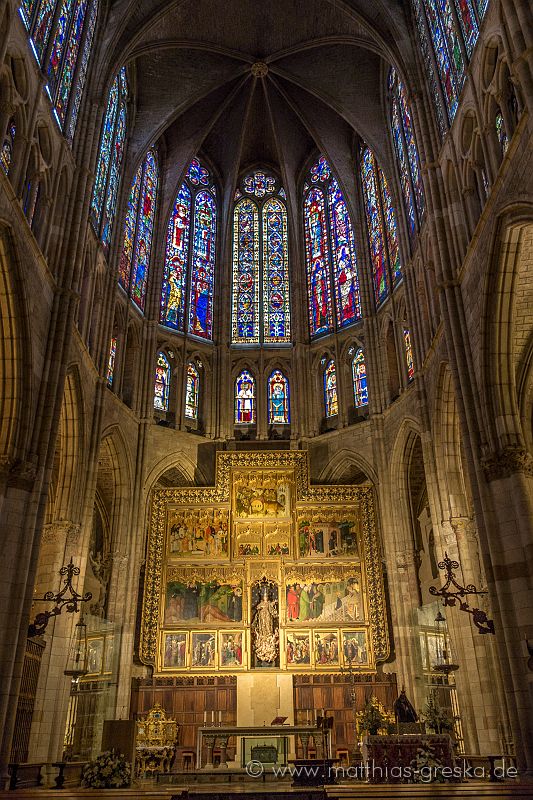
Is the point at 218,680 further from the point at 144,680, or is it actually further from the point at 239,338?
Result: the point at 239,338

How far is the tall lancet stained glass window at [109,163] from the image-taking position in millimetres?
21464

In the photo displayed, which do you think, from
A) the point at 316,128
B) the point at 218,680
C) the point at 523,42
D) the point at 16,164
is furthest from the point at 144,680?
the point at 316,128

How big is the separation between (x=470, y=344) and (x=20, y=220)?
1017 cm

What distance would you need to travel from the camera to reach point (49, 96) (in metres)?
16.5

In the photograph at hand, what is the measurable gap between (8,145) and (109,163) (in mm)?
9076

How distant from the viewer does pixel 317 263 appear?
28.4 meters

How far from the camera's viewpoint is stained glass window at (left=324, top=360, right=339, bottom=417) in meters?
25.8

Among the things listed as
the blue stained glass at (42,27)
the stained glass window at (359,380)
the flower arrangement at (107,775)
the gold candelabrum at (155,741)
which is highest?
the blue stained glass at (42,27)

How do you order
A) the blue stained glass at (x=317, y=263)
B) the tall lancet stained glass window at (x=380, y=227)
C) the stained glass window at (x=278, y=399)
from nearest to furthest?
1. the tall lancet stained glass window at (x=380, y=227)
2. the stained glass window at (x=278, y=399)
3. the blue stained glass at (x=317, y=263)

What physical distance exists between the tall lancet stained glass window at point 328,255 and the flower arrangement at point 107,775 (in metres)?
18.4

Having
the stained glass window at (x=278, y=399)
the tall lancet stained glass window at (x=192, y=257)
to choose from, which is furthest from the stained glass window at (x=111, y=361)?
the stained glass window at (x=278, y=399)

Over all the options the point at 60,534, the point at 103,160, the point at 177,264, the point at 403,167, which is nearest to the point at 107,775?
the point at 60,534

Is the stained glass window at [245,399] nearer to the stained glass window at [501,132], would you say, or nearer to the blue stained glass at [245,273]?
the blue stained glass at [245,273]

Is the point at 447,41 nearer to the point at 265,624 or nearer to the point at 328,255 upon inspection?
the point at 328,255
